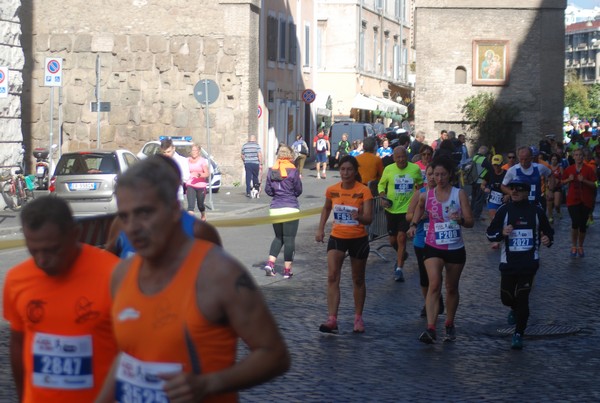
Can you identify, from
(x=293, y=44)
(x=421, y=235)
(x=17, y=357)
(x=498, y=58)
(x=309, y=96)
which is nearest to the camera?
(x=17, y=357)

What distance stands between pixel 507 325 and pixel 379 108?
5459 cm

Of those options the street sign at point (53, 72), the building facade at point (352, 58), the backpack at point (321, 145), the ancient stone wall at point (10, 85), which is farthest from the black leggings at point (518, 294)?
the building facade at point (352, 58)

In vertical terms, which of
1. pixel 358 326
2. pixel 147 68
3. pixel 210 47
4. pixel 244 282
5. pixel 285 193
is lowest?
pixel 358 326

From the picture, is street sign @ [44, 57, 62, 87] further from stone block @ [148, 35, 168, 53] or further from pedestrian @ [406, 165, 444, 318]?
pedestrian @ [406, 165, 444, 318]

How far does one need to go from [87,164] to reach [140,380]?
21.2 metres

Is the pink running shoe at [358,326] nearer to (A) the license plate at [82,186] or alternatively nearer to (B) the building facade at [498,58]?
(A) the license plate at [82,186]

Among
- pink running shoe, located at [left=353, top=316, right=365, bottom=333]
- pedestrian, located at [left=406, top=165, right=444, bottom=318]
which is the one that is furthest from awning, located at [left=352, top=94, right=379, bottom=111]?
pink running shoe, located at [left=353, top=316, right=365, bottom=333]

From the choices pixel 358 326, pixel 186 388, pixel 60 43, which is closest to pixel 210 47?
pixel 60 43

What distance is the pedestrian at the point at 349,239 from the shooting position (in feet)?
37.4

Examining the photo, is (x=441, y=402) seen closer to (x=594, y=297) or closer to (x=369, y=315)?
Answer: (x=369, y=315)

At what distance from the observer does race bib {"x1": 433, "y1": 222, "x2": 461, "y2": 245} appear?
1103cm

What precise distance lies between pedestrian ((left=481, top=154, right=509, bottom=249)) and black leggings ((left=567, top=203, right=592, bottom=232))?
3.64 feet

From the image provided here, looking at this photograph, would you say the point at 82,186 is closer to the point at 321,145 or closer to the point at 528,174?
the point at 528,174

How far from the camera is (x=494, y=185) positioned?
2091 centimetres
